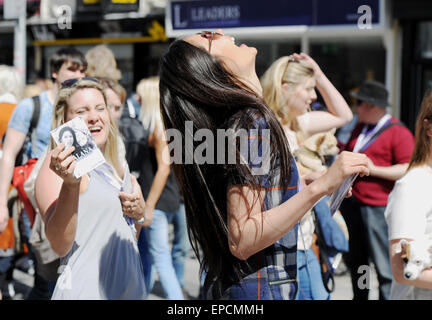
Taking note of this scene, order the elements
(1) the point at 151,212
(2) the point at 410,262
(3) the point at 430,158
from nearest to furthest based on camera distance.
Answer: (2) the point at 410,262 → (3) the point at 430,158 → (1) the point at 151,212

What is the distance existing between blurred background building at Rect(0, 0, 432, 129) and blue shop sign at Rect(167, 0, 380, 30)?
0.01 m

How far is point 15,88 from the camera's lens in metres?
5.63

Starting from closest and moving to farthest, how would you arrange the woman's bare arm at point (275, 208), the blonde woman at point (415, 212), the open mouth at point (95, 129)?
the woman's bare arm at point (275, 208), the blonde woman at point (415, 212), the open mouth at point (95, 129)

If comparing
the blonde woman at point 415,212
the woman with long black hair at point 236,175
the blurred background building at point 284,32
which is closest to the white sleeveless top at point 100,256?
the woman with long black hair at point 236,175

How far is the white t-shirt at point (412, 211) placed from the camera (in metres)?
2.67

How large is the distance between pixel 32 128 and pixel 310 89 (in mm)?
1865

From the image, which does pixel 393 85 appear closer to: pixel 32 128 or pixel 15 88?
pixel 15 88

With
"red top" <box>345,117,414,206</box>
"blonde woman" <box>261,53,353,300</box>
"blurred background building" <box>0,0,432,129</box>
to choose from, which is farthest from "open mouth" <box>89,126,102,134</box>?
"blurred background building" <box>0,0,432,129</box>

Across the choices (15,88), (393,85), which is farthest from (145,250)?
(393,85)

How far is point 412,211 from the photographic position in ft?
8.88
